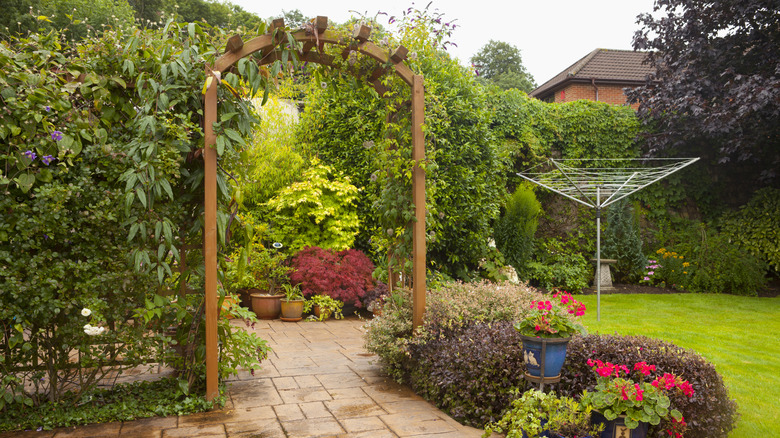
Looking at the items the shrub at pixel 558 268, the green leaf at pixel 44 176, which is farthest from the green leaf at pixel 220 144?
the shrub at pixel 558 268

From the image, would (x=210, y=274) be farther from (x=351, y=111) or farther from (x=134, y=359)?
(x=351, y=111)

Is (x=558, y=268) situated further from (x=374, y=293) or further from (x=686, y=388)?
(x=686, y=388)

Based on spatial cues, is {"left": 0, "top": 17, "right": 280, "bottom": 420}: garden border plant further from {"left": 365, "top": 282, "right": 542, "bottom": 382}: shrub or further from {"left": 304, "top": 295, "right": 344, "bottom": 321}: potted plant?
{"left": 304, "top": 295, "right": 344, "bottom": 321}: potted plant

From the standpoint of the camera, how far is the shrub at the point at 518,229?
28.2 ft

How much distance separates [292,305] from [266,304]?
0.38 meters

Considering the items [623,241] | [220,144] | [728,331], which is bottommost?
[728,331]

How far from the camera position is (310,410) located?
11.5 ft

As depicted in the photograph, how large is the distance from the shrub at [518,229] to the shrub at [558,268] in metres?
0.37

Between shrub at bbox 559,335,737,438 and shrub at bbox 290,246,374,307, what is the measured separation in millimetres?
3889

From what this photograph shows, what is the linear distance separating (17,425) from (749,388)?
5239 mm

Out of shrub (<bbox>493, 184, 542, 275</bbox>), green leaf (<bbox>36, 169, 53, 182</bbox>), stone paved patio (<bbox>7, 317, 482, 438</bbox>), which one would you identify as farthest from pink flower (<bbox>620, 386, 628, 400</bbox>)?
shrub (<bbox>493, 184, 542, 275</bbox>)

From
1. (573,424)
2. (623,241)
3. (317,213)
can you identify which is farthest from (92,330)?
(623,241)

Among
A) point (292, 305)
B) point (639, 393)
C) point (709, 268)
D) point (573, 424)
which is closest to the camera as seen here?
point (639, 393)

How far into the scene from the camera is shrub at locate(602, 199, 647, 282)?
970 cm
